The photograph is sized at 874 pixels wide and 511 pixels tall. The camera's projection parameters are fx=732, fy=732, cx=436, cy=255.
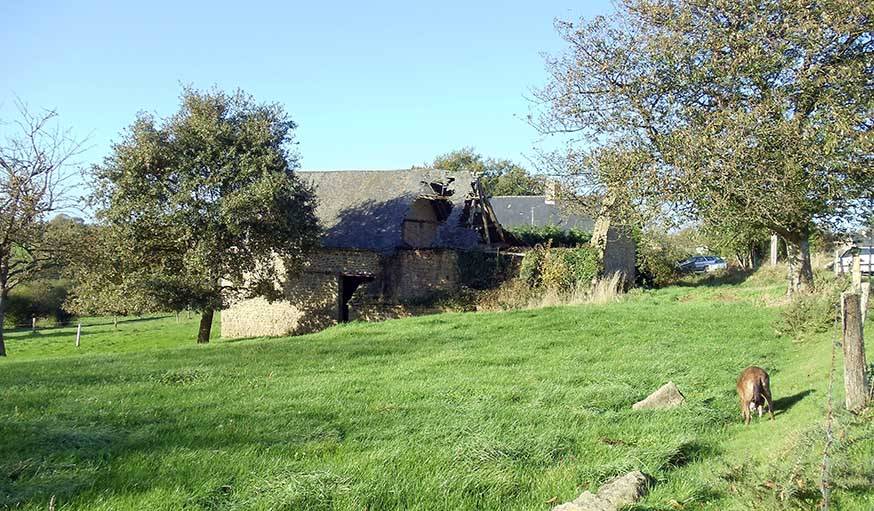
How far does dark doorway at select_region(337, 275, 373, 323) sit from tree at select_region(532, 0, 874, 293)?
43.8 ft

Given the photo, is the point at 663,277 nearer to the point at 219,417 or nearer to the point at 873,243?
the point at 873,243

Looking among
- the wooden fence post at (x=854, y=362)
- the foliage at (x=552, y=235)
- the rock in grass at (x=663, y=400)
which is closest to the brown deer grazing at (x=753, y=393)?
the rock in grass at (x=663, y=400)

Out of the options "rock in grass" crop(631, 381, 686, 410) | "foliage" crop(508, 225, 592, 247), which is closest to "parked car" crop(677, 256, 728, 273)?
"foliage" crop(508, 225, 592, 247)

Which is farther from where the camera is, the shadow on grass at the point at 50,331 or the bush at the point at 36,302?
the bush at the point at 36,302

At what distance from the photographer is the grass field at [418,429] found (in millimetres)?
5426

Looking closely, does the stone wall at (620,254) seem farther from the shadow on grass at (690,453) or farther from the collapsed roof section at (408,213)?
the shadow on grass at (690,453)

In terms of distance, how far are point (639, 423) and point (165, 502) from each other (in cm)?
533

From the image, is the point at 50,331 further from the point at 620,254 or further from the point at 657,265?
the point at 657,265

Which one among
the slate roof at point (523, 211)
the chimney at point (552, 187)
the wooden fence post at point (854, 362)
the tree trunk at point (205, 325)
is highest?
the slate roof at point (523, 211)

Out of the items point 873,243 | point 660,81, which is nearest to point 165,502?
point 660,81

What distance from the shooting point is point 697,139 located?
1803 cm

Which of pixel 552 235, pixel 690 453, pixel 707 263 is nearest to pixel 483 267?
pixel 552 235

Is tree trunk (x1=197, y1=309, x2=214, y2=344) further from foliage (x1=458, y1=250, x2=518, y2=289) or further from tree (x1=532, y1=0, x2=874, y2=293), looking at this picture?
tree (x1=532, y1=0, x2=874, y2=293)

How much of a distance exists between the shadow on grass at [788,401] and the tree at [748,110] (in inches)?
355
